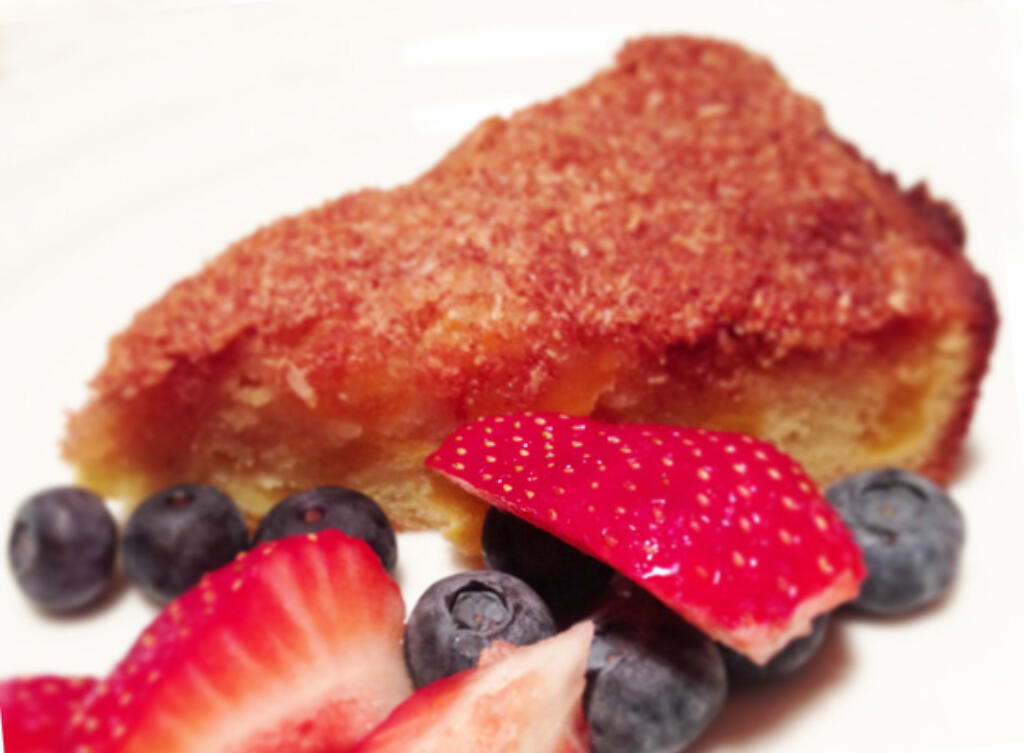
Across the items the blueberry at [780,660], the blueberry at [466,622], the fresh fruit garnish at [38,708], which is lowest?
the blueberry at [780,660]

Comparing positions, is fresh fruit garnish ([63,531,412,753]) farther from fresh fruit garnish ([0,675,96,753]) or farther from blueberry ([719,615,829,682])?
blueberry ([719,615,829,682])

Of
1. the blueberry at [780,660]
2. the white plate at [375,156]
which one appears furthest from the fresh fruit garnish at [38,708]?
the blueberry at [780,660]

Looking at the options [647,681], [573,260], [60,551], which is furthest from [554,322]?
[60,551]

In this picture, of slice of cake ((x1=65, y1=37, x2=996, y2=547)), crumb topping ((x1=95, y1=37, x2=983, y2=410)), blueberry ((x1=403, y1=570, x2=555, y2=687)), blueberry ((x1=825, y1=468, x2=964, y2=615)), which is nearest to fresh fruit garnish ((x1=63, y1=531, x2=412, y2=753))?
blueberry ((x1=403, y1=570, x2=555, y2=687))

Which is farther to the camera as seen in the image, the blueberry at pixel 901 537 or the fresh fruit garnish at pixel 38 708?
the blueberry at pixel 901 537

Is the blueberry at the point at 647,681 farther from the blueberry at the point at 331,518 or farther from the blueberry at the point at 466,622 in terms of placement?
the blueberry at the point at 331,518

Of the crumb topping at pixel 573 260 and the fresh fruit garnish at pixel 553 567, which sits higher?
the crumb topping at pixel 573 260

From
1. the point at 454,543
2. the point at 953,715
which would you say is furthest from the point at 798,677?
the point at 454,543
